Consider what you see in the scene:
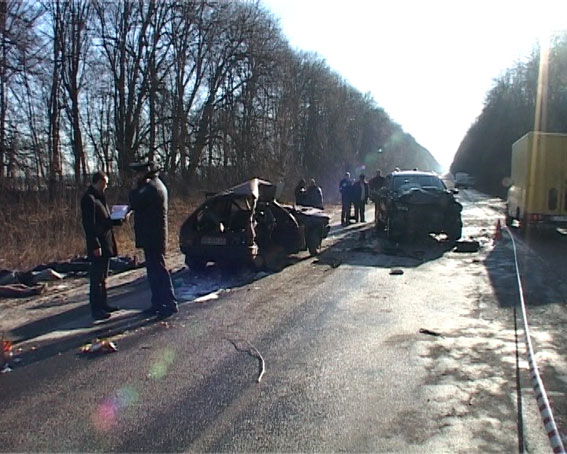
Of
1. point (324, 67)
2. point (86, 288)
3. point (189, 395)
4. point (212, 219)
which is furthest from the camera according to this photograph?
point (324, 67)

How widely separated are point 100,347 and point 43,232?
9.54m

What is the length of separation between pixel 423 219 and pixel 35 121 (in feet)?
58.3

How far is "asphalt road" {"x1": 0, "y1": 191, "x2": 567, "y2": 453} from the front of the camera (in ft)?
14.2

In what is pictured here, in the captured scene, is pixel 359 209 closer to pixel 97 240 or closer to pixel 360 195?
pixel 360 195

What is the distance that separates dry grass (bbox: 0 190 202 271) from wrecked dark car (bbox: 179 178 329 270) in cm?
255

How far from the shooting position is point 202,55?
39812 millimetres

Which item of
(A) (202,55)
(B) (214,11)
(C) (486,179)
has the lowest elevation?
(C) (486,179)

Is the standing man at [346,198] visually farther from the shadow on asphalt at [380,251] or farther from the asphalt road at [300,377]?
the asphalt road at [300,377]

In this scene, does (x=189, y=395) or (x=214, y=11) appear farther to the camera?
(x=214, y=11)

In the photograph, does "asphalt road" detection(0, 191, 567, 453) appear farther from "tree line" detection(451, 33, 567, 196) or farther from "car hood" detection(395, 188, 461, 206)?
"tree line" detection(451, 33, 567, 196)

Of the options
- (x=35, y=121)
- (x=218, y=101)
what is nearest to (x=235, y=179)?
(x=218, y=101)

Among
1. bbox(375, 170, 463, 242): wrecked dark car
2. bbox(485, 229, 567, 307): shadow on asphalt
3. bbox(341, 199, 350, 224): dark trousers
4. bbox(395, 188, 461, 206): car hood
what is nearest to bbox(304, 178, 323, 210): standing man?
bbox(341, 199, 350, 224): dark trousers

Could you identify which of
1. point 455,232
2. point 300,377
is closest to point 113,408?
point 300,377

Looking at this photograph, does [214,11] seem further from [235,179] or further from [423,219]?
[423,219]
